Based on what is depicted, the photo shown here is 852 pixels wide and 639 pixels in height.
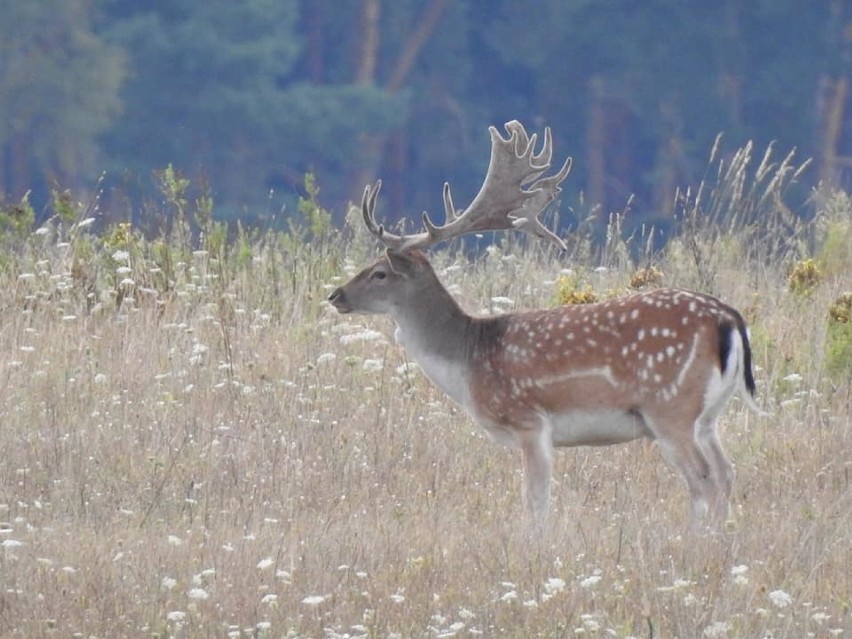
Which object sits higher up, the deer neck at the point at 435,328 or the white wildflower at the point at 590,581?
the deer neck at the point at 435,328

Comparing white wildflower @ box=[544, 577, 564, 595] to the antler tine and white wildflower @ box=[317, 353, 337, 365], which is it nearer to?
the antler tine

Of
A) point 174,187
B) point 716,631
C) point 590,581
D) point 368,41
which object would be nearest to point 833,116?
point 368,41

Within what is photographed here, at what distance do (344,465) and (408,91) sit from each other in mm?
31629

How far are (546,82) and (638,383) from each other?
33628 millimetres

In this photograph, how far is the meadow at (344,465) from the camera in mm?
6414

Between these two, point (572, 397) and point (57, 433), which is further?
point (57, 433)

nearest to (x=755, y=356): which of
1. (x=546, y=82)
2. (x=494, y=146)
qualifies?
(x=494, y=146)

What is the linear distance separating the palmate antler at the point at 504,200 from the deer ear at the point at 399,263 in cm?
4

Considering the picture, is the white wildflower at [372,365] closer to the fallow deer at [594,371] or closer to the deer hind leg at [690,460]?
the fallow deer at [594,371]

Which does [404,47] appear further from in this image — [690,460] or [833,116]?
[690,460]

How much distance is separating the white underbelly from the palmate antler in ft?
2.81

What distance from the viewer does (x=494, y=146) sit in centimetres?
841

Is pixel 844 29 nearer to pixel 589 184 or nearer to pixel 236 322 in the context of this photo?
pixel 589 184

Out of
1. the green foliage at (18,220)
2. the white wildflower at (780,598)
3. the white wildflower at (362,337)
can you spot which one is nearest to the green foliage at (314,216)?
the green foliage at (18,220)
